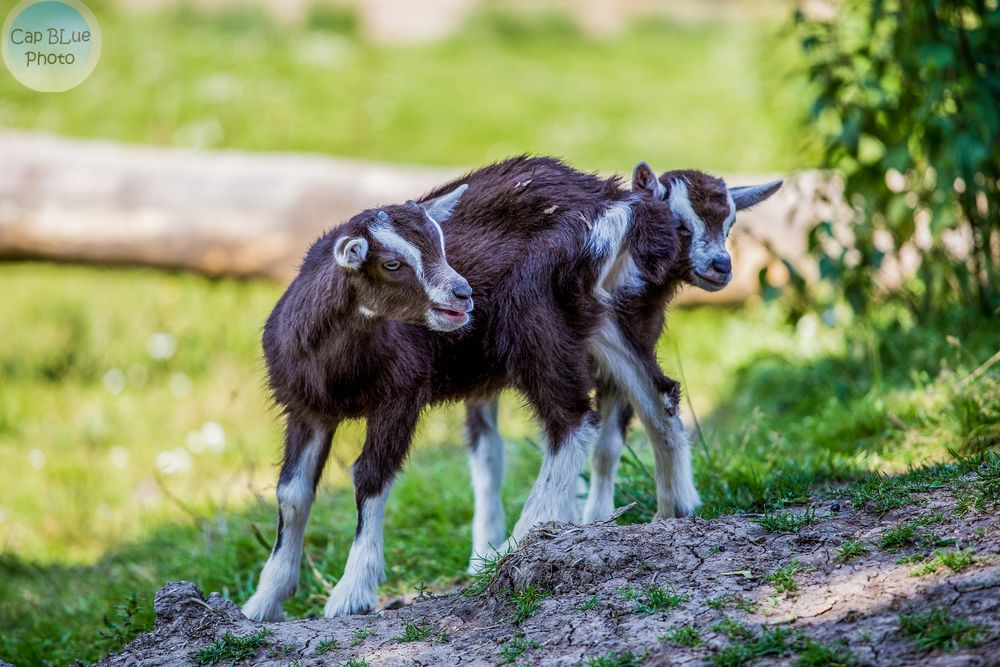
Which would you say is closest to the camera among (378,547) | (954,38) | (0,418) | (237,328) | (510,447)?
(378,547)

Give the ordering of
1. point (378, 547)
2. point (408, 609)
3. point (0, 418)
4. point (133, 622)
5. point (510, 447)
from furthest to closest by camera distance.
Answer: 1. point (0, 418)
2. point (510, 447)
3. point (133, 622)
4. point (378, 547)
5. point (408, 609)

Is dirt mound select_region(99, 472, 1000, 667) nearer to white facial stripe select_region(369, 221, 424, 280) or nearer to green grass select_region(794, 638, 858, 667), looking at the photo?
green grass select_region(794, 638, 858, 667)

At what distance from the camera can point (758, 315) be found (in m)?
9.38

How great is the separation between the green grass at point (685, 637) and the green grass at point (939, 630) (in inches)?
23.1

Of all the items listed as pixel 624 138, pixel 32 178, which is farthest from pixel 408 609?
pixel 624 138

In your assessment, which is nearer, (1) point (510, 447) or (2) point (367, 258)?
(2) point (367, 258)

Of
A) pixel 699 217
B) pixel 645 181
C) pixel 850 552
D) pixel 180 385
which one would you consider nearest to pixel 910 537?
pixel 850 552

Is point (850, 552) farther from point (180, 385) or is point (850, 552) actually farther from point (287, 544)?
point (180, 385)

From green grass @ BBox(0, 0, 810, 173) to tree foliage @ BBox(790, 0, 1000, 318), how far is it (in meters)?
3.30

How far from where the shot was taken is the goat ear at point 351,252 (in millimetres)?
4500

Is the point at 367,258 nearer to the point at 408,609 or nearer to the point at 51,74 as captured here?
the point at 408,609

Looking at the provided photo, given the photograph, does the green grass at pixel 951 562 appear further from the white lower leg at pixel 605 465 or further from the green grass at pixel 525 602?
the white lower leg at pixel 605 465

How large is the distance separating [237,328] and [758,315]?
14.0 ft

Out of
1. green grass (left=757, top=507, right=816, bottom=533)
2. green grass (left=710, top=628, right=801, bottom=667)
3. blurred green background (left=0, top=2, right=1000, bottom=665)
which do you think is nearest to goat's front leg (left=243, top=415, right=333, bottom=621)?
blurred green background (left=0, top=2, right=1000, bottom=665)
